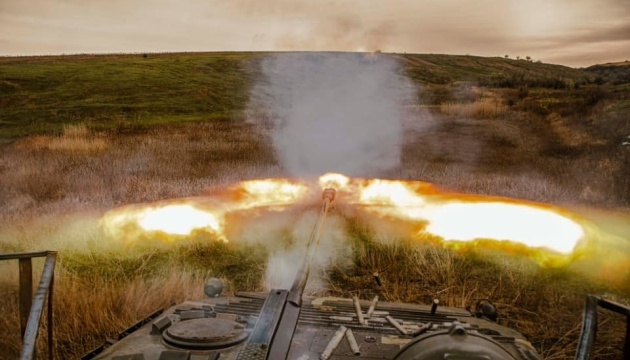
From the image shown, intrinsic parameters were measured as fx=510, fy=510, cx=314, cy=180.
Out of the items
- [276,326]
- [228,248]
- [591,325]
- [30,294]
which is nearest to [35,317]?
[30,294]

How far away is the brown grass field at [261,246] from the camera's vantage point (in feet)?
24.4

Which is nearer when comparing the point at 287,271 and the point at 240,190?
the point at 287,271

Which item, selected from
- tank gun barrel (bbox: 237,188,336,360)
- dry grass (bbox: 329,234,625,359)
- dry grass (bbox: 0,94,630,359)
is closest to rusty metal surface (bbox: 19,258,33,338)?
tank gun barrel (bbox: 237,188,336,360)

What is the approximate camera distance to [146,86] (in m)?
61.0

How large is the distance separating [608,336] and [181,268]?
6882 millimetres

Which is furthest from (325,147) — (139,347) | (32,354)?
(32,354)

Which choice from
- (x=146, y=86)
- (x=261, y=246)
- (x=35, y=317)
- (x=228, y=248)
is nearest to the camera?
(x=35, y=317)

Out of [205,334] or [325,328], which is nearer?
[205,334]

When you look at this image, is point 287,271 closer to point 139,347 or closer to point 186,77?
point 139,347

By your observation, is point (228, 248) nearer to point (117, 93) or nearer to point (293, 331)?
point (293, 331)

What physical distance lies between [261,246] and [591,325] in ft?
24.3

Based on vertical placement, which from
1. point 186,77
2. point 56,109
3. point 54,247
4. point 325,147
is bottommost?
point 54,247

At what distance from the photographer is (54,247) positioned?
9.05 metres

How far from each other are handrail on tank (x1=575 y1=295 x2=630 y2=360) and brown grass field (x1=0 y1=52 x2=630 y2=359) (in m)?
3.24
